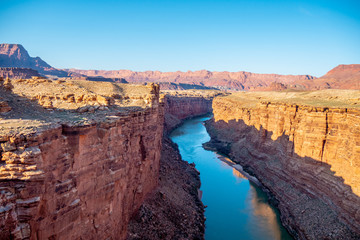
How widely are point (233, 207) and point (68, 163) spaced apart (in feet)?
63.8

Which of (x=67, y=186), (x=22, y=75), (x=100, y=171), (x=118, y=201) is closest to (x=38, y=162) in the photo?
(x=67, y=186)

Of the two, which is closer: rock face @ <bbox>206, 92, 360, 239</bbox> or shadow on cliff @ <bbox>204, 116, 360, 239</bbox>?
shadow on cliff @ <bbox>204, 116, 360, 239</bbox>

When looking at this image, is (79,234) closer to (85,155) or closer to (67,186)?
(67,186)

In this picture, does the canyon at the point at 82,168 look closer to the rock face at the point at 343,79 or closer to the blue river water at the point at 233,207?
the blue river water at the point at 233,207

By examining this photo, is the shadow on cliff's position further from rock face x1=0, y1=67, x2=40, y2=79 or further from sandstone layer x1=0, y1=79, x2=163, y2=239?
rock face x1=0, y1=67, x2=40, y2=79

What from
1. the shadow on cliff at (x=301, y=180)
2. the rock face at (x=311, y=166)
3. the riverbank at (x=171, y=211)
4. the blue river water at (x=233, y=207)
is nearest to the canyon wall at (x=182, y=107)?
the blue river water at (x=233, y=207)

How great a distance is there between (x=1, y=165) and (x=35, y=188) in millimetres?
1066

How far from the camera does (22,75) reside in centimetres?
5309

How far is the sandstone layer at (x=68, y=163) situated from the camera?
21.8 ft

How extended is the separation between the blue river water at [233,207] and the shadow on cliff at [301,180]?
1484 millimetres

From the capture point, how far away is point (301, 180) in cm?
2231

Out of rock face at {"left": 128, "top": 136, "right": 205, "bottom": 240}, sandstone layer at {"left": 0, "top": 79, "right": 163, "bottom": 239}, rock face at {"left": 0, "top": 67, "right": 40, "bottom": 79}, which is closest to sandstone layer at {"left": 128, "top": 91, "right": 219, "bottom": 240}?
rock face at {"left": 128, "top": 136, "right": 205, "bottom": 240}

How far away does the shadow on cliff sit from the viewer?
1697 centimetres

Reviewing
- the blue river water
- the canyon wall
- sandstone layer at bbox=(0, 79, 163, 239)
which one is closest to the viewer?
sandstone layer at bbox=(0, 79, 163, 239)
